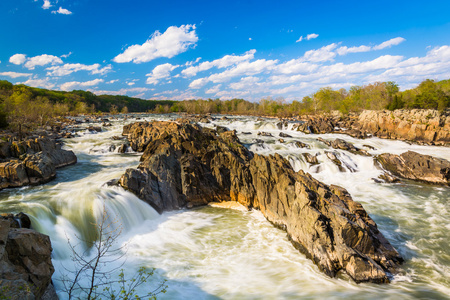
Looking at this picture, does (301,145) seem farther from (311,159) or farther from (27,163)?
(27,163)

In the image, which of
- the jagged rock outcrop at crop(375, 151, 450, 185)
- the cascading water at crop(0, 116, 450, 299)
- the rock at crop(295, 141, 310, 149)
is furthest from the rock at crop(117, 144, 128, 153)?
the jagged rock outcrop at crop(375, 151, 450, 185)

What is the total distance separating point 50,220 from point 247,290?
1043 centimetres

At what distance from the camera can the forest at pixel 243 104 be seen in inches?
1599

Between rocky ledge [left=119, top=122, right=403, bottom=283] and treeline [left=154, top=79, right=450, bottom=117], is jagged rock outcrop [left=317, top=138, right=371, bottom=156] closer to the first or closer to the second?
rocky ledge [left=119, top=122, right=403, bottom=283]

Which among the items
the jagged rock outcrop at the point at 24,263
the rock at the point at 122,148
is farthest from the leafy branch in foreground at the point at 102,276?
the rock at the point at 122,148

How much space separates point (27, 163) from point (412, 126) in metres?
55.7

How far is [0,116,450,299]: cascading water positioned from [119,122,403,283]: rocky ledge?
0.59 meters

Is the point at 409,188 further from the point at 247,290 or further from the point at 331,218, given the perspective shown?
the point at 247,290

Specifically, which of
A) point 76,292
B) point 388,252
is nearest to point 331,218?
point 388,252

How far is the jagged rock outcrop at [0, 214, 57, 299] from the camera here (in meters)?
5.35

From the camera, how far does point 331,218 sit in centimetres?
1070

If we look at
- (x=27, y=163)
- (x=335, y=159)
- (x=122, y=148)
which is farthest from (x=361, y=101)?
(x=27, y=163)

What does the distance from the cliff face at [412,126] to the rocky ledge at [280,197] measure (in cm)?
3807

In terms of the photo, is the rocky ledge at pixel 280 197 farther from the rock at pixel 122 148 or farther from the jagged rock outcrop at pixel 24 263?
the jagged rock outcrop at pixel 24 263
